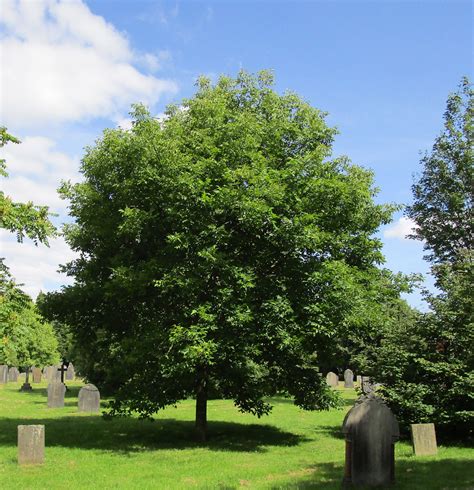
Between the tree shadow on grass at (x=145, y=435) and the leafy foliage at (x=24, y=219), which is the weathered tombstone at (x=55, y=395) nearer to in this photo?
the tree shadow on grass at (x=145, y=435)

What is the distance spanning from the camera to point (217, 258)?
1431 cm

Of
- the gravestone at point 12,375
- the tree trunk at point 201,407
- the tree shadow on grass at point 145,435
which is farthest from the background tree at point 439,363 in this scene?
the gravestone at point 12,375

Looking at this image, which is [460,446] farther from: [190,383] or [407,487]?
[190,383]

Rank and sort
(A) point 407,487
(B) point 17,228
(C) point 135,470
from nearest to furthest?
(A) point 407,487 < (C) point 135,470 < (B) point 17,228

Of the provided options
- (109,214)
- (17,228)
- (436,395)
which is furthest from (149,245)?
(436,395)

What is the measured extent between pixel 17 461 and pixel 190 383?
17.5 ft

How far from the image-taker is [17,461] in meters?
12.3

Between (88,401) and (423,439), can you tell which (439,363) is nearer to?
(423,439)

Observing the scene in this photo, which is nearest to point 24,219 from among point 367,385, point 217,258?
point 217,258

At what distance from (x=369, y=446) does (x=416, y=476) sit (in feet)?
6.26

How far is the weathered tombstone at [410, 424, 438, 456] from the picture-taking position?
537 inches

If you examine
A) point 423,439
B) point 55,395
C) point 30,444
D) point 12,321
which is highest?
point 12,321

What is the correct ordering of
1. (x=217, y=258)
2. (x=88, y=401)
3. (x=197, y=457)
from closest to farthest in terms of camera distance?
1. (x=197, y=457)
2. (x=217, y=258)
3. (x=88, y=401)

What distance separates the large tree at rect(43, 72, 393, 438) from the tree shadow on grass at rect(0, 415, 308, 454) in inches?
38.8
